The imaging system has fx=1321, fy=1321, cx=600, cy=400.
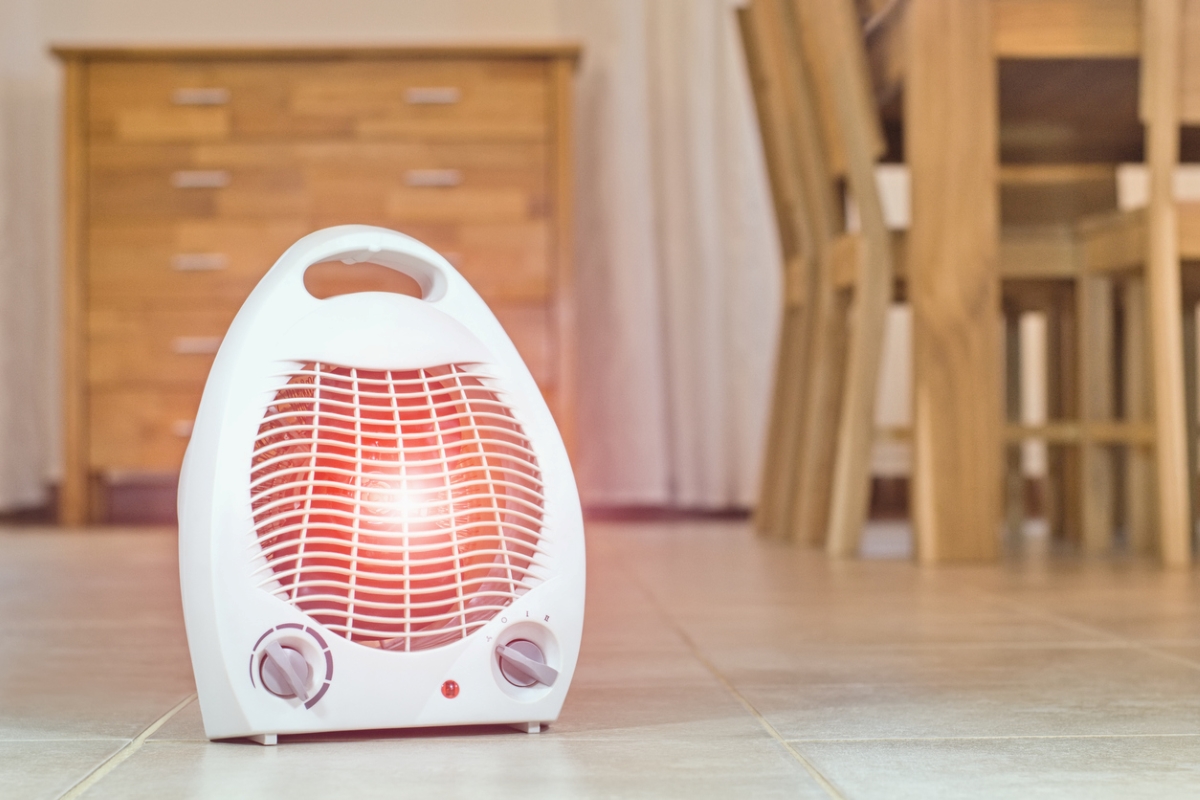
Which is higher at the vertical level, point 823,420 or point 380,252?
point 380,252

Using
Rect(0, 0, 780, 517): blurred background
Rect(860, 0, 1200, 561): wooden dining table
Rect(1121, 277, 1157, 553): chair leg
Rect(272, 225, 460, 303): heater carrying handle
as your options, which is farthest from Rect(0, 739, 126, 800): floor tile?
Rect(0, 0, 780, 517): blurred background

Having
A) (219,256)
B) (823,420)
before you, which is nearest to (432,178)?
(219,256)

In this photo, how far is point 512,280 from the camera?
2838mm

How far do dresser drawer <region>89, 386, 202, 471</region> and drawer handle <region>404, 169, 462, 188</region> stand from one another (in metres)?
0.65

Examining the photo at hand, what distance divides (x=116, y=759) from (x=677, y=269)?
2627 millimetres

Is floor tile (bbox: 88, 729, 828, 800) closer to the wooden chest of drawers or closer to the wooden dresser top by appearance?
the wooden chest of drawers

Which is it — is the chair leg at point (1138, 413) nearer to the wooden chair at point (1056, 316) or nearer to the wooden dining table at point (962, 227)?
the wooden chair at point (1056, 316)

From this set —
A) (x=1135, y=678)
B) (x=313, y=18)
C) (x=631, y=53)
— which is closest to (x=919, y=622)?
(x=1135, y=678)

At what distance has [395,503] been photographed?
0.71 m

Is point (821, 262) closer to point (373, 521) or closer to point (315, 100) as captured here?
point (315, 100)

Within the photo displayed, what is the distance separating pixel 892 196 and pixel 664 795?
296 centimetres

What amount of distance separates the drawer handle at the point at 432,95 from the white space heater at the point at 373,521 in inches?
86.0

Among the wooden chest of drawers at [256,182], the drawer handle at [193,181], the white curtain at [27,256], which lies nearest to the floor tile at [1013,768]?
the wooden chest of drawers at [256,182]

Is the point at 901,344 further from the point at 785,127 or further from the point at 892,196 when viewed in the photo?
the point at 785,127
